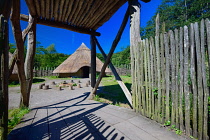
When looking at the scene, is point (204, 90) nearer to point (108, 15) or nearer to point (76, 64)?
point (108, 15)

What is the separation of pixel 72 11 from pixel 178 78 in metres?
3.56

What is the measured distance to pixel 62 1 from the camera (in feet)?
9.68

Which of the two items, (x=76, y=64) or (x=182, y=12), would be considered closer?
(x=76, y=64)

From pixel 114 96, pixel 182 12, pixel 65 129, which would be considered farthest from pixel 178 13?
pixel 65 129

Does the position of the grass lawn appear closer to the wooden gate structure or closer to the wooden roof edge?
the wooden gate structure

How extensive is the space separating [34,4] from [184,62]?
4.14 metres

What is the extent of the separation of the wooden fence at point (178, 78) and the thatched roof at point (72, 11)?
1.79 metres

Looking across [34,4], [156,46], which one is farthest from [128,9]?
[34,4]

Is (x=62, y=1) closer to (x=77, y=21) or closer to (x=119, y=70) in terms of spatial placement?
(x=77, y=21)

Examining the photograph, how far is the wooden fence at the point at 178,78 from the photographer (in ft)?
5.14

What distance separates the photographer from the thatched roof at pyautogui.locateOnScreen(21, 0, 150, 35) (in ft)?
10.00

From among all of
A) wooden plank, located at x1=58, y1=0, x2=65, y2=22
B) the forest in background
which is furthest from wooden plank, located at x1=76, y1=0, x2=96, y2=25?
the forest in background

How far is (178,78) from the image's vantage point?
1881 millimetres

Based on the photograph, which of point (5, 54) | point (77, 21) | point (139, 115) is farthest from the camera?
point (77, 21)
